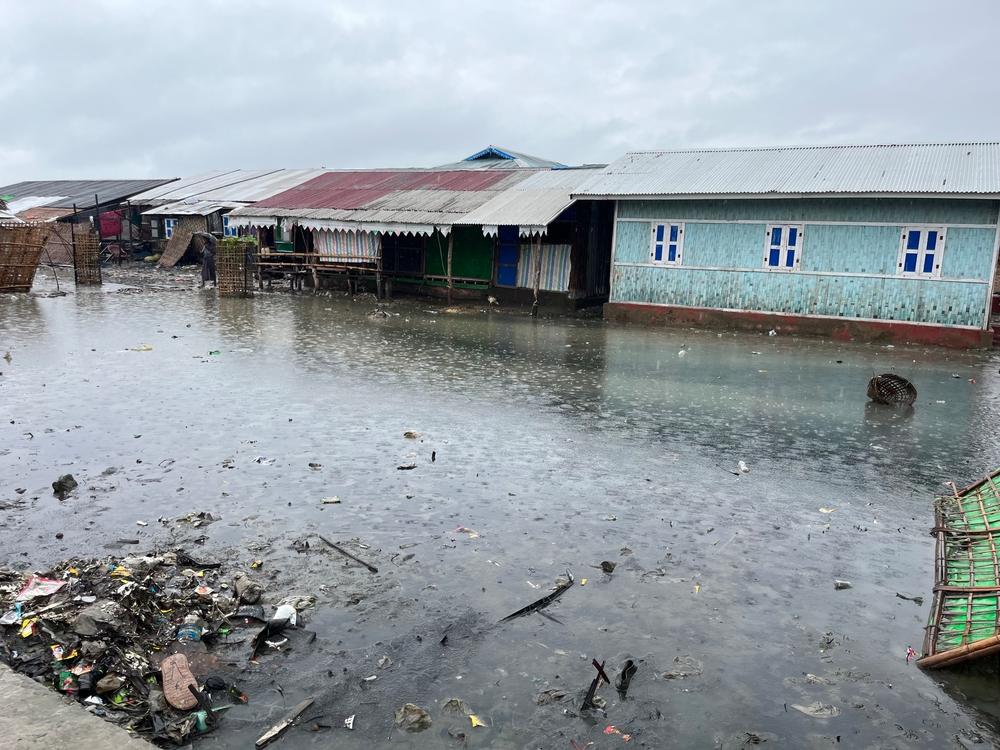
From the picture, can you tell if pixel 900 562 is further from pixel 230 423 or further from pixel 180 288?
pixel 180 288

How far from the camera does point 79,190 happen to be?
1567 inches

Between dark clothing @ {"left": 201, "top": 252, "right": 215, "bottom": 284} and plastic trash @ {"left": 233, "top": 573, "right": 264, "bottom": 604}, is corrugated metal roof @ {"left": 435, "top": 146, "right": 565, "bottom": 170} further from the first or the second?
plastic trash @ {"left": 233, "top": 573, "right": 264, "bottom": 604}

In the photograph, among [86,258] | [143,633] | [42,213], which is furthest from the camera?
[42,213]

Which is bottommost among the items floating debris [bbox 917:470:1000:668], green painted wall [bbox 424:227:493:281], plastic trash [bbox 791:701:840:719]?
plastic trash [bbox 791:701:840:719]

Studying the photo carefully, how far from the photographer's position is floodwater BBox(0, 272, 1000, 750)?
360 cm

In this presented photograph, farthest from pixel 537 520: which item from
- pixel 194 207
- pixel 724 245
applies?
pixel 194 207

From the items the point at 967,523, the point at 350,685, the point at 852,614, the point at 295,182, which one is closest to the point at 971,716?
the point at 852,614

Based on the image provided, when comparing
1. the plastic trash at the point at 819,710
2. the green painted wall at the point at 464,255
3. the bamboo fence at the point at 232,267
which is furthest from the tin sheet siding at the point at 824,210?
the plastic trash at the point at 819,710

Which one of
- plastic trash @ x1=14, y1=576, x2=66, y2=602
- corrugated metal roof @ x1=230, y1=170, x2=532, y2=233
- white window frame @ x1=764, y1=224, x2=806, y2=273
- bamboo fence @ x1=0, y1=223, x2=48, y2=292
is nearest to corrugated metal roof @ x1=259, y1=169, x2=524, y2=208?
corrugated metal roof @ x1=230, y1=170, x2=532, y2=233

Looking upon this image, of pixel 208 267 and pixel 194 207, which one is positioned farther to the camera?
pixel 194 207

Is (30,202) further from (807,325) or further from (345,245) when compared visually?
(807,325)

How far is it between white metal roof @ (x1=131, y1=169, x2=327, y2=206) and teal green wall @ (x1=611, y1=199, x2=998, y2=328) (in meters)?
16.5

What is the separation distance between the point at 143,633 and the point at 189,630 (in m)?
0.23

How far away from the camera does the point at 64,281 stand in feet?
82.6
